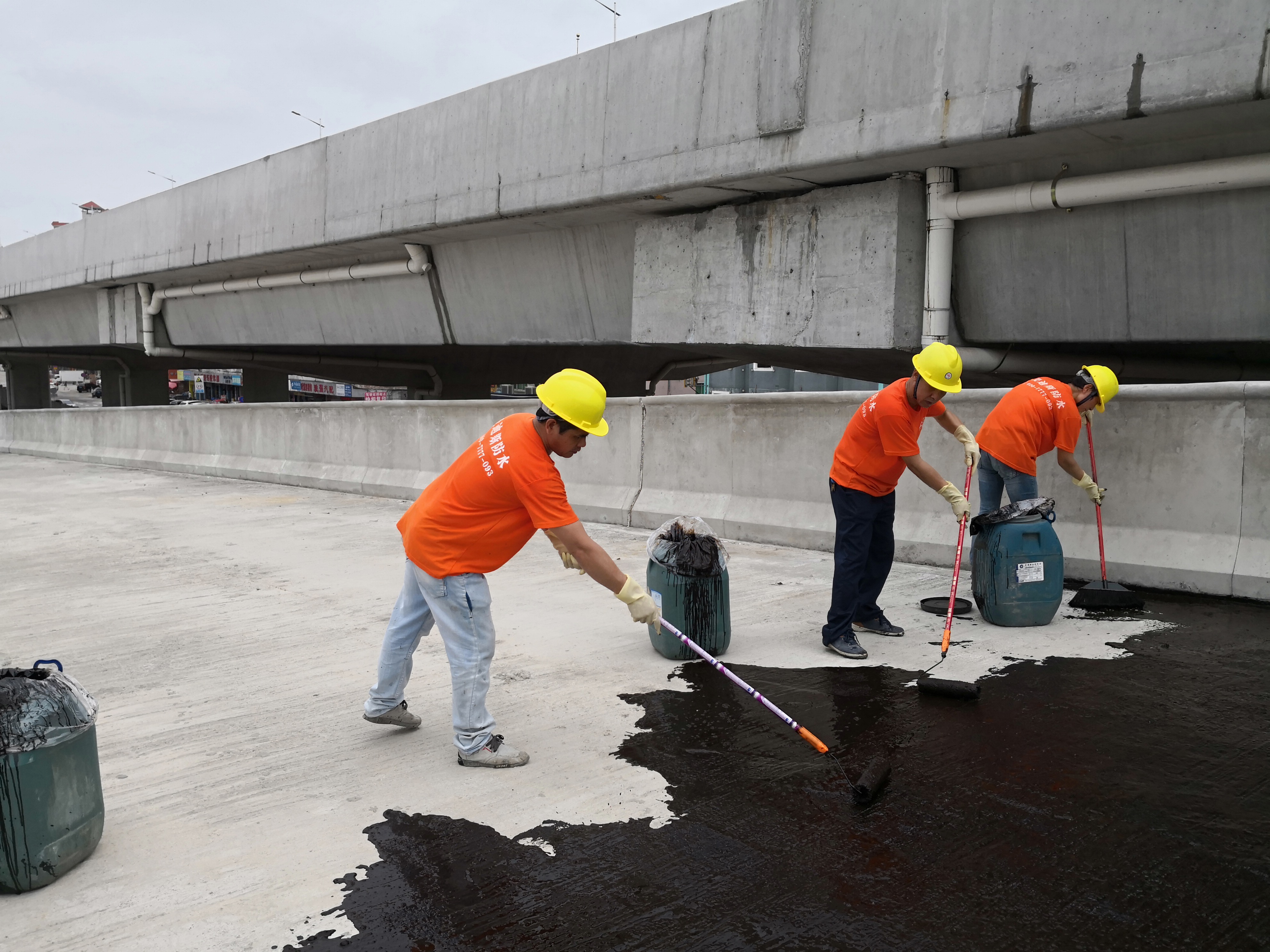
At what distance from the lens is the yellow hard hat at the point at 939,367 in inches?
201

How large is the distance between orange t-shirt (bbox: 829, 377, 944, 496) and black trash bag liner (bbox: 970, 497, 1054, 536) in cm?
79

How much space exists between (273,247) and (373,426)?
6.51 m

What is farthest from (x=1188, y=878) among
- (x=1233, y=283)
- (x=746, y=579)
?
(x=1233, y=283)

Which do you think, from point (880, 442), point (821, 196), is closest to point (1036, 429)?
point (880, 442)

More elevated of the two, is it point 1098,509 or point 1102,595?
point 1098,509

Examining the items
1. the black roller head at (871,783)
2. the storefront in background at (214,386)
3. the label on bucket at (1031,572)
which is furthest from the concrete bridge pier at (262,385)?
the black roller head at (871,783)

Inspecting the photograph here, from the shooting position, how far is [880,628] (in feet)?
18.4

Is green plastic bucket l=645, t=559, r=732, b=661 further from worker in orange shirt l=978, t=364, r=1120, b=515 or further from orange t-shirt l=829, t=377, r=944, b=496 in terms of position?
worker in orange shirt l=978, t=364, r=1120, b=515

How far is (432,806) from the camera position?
3439mm

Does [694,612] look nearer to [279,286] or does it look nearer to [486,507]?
[486,507]

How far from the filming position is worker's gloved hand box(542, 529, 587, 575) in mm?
3791

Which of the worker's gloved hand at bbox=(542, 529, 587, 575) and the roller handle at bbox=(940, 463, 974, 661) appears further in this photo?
the roller handle at bbox=(940, 463, 974, 661)

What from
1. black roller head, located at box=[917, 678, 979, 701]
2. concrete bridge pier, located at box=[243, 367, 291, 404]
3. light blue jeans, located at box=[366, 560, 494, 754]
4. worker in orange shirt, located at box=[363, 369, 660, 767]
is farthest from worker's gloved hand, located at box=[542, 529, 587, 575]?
concrete bridge pier, located at box=[243, 367, 291, 404]

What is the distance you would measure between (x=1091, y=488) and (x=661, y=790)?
14.1 ft
